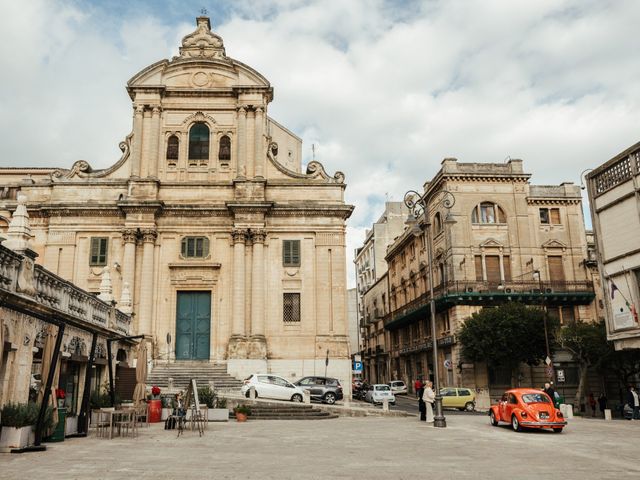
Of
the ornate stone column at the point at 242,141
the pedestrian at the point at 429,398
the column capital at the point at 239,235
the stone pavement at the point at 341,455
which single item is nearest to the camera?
the stone pavement at the point at 341,455

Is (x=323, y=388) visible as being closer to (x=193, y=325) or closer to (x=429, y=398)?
(x=193, y=325)

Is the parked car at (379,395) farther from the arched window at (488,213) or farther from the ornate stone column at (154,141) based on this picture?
the ornate stone column at (154,141)

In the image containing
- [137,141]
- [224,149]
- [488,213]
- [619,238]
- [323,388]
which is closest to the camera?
[619,238]

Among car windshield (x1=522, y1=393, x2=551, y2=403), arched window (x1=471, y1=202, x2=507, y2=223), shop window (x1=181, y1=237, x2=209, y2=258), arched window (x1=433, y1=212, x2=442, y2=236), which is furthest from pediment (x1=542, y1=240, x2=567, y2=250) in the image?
car windshield (x1=522, y1=393, x2=551, y2=403)

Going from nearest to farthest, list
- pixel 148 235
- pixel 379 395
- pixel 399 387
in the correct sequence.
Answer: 1. pixel 148 235
2. pixel 379 395
3. pixel 399 387

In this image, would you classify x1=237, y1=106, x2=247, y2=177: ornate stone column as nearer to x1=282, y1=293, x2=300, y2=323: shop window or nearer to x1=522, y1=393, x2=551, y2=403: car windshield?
x1=282, y1=293, x2=300, y2=323: shop window

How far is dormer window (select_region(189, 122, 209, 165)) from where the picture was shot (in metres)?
37.4

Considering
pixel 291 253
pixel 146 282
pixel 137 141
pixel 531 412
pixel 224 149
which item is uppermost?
pixel 137 141

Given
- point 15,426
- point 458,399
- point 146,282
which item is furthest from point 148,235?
point 15,426

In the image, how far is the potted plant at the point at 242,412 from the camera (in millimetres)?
23375

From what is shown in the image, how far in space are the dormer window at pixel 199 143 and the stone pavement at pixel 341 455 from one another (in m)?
21.5

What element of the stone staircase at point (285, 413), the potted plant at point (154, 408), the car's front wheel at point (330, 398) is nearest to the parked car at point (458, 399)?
the car's front wheel at point (330, 398)

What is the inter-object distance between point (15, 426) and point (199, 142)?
27.1 m

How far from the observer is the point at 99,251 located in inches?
1396
